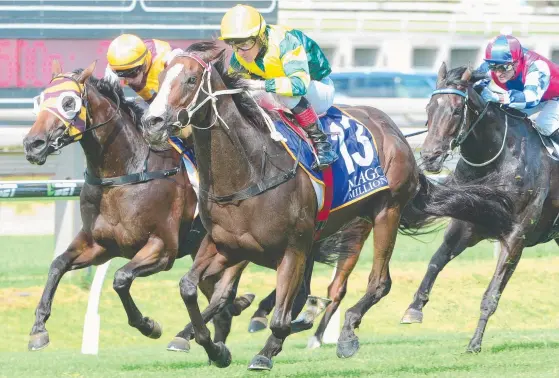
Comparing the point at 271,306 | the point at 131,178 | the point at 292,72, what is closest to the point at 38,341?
the point at 131,178

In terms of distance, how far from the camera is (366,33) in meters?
28.1

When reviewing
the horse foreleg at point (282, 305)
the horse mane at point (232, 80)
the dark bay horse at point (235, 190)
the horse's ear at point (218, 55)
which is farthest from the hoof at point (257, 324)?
the horse's ear at point (218, 55)

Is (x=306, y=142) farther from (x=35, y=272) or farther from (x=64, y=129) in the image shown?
(x=35, y=272)

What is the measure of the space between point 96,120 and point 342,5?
2355 cm

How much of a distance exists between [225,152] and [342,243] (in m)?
1.84

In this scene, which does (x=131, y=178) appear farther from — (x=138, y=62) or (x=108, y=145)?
(x=138, y=62)

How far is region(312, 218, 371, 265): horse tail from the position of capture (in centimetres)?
736

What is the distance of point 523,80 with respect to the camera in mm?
7898

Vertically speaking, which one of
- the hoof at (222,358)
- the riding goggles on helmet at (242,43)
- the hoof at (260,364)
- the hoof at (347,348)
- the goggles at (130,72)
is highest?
the riding goggles on helmet at (242,43)

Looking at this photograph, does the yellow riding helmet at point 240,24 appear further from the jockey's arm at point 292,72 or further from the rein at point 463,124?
the rein at point 463,124

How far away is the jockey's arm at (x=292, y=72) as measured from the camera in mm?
6004

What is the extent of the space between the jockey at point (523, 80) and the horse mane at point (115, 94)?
2.20 m

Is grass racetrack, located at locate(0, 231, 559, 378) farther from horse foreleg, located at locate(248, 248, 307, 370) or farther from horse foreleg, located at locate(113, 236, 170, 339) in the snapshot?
horse foreleg, located at locate(248, 248, 307, 370)

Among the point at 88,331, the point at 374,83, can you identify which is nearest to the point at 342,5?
the point at 374,83
